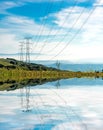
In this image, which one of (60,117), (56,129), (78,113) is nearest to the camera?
(56,129)

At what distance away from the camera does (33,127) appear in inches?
695

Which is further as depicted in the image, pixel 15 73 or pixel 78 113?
pixel 15 73

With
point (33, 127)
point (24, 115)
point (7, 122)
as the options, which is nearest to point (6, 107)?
point (24, 115)

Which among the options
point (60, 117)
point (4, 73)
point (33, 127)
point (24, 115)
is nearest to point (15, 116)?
point (24, 115)

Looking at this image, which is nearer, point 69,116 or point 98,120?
point 98,120

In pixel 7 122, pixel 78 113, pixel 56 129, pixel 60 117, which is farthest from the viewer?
pixel 78 113

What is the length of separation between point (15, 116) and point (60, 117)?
2068 mm

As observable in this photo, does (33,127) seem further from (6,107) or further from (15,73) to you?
(15,73)

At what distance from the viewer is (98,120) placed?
64.7ft

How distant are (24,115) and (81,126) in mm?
4712

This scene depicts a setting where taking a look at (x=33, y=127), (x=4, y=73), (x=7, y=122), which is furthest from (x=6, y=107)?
(x=4, y=73)

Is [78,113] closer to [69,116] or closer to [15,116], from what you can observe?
[69,116]

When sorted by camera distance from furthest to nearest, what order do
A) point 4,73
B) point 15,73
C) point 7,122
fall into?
point 15,73 → point 4,73 → point 7,122

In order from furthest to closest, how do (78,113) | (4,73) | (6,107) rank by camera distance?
(4,73), (6,107), (78,113)
